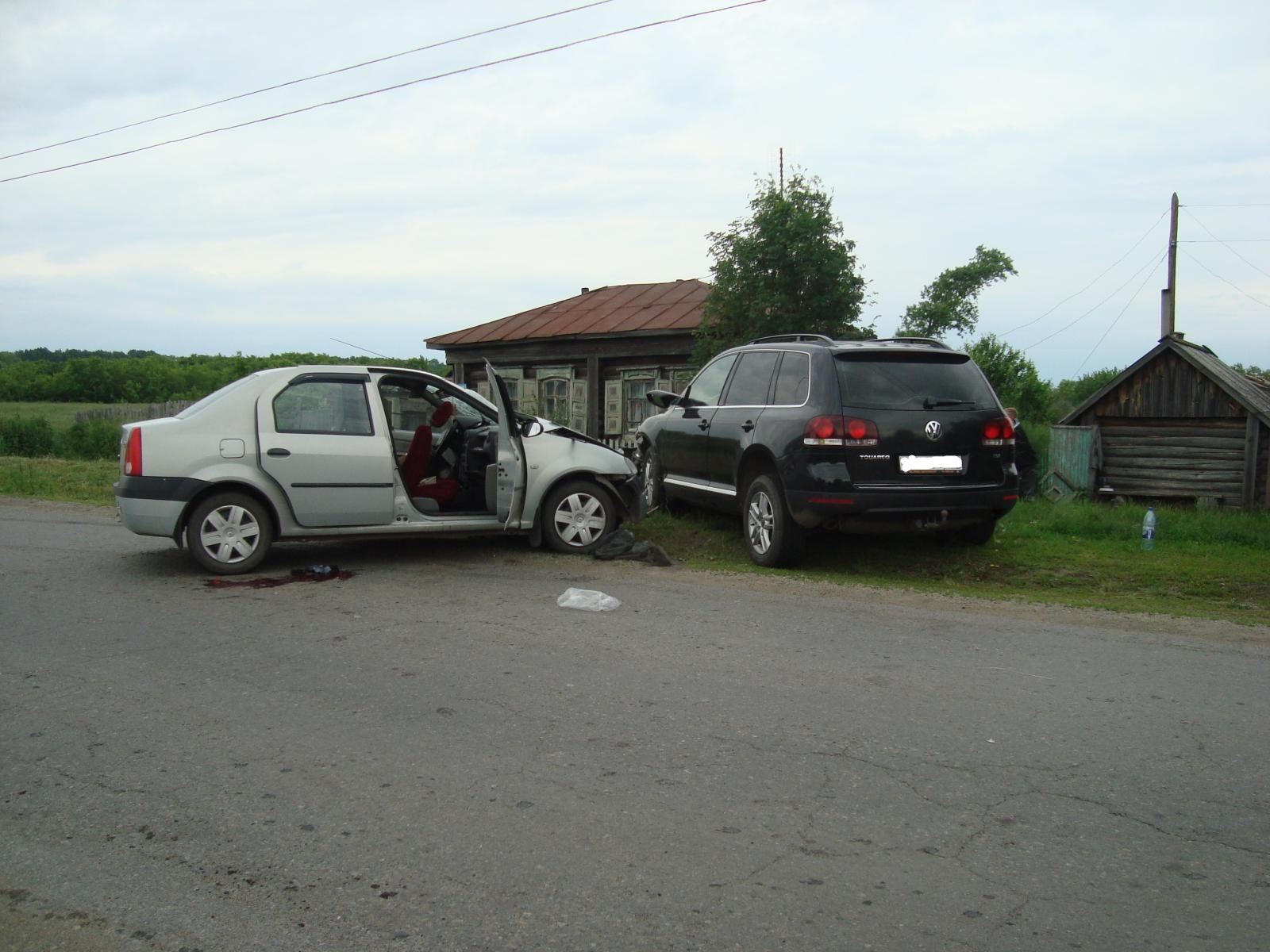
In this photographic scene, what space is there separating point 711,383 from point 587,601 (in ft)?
12.2

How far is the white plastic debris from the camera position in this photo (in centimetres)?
729

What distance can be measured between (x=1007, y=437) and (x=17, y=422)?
31376 mm

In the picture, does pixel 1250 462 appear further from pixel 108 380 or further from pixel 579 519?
pixel 108 380

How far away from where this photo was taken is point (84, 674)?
5.71 metres

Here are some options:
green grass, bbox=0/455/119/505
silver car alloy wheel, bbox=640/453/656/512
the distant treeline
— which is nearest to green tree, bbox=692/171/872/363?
silver car alloy wheel, bbox=640/453/656/512

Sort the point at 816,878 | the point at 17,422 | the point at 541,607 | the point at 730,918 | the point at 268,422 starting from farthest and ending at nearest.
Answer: the point at 17,422
the point at 268,422
the point at 541,607
the point at 816,878
the point at 730,918

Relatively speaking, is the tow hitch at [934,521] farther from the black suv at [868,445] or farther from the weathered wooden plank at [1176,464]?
the weathered wooden plank at [1176,464]

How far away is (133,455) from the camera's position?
26.8 feet

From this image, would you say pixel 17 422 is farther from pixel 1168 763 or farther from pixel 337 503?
pixel 1168 763

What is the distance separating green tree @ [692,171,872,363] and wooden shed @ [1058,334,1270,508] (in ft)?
22.2

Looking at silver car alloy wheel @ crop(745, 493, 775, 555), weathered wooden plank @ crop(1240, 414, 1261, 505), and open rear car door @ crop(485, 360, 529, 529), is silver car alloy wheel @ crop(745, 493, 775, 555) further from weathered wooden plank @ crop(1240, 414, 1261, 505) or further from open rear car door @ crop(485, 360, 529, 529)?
weathered wooden plank @ crop(1240, 414, 1261, 505)

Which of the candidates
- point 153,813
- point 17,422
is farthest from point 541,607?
point 17,422

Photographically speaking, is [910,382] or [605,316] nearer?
[910,382]

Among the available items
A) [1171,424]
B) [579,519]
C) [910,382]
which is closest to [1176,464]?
[1171,424]
